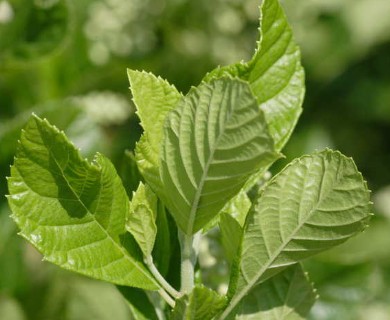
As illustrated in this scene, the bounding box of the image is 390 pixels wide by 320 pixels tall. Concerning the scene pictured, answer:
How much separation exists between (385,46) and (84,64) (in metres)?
1.24

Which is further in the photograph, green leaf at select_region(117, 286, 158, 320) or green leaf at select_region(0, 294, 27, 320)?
green leaf at select_region(0, 294, 27, 320)

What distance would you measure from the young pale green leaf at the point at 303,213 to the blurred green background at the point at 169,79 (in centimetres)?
19

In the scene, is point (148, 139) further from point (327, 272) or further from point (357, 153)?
point (357, 153)

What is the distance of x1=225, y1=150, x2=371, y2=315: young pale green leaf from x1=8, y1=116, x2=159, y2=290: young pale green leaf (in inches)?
3.6

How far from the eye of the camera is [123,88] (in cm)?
189

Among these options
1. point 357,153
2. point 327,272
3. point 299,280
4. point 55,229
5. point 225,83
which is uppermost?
point 225,83

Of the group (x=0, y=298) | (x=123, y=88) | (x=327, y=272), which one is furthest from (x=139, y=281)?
(x=123, y=88)

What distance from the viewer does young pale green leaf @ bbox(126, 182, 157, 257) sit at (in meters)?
0.64

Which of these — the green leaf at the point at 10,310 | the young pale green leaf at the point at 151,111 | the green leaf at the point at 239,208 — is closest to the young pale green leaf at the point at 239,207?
the green leaf at the point at 239,208

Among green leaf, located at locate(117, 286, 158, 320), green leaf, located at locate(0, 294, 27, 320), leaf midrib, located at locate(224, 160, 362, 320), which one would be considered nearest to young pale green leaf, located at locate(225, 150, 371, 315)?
leaf midrib, located at locate(224, 160, 362, 320)

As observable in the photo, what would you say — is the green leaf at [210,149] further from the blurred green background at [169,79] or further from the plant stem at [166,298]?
the blurred green background at [169,79]

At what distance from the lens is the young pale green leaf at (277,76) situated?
72 centimetres

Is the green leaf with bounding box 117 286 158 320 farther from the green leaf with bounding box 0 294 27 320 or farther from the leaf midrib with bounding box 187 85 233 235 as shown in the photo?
the green leaf with bounding box 0 294 27 320

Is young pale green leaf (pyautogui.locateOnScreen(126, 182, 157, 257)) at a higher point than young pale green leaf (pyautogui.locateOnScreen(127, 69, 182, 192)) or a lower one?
lower
